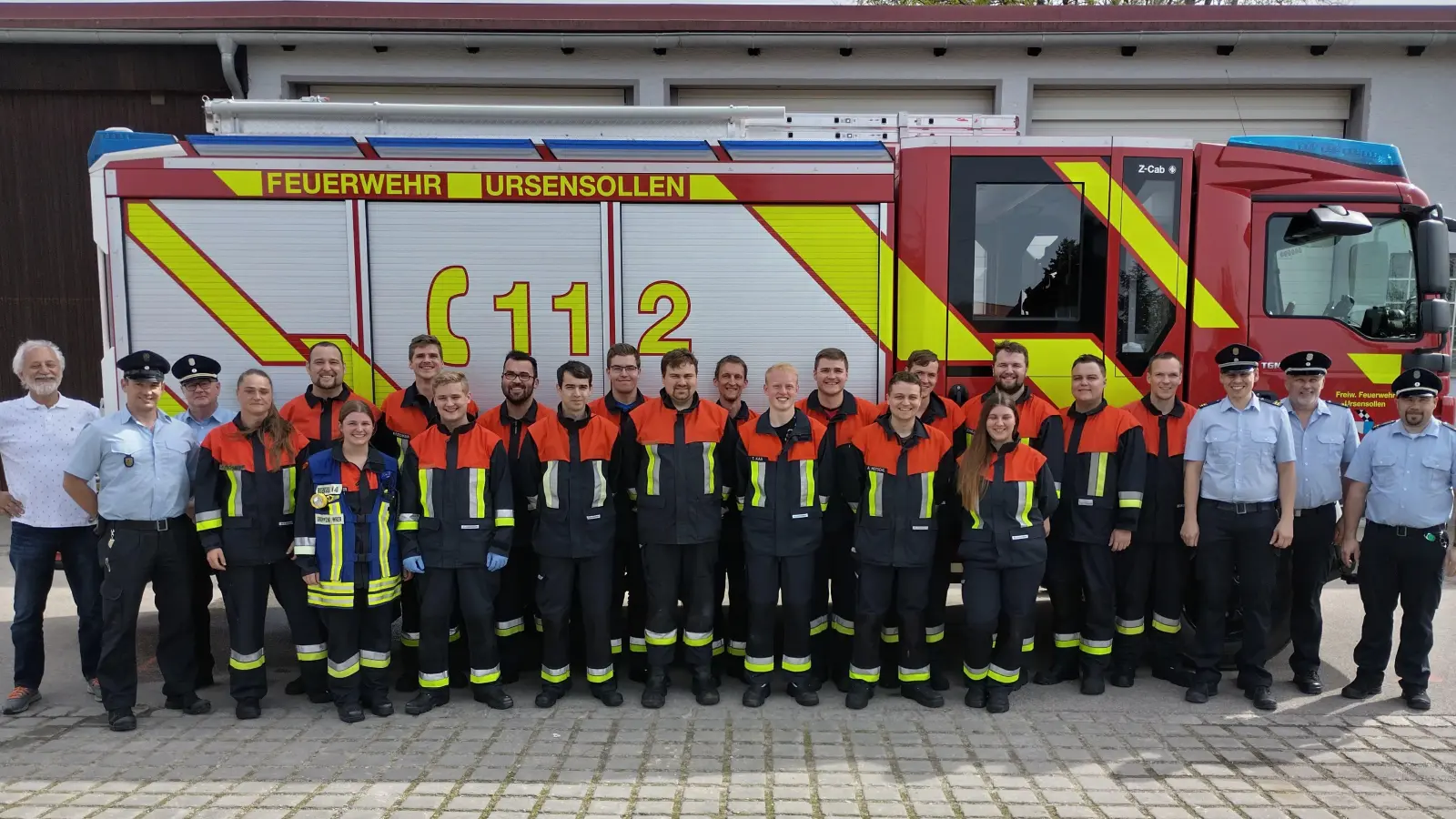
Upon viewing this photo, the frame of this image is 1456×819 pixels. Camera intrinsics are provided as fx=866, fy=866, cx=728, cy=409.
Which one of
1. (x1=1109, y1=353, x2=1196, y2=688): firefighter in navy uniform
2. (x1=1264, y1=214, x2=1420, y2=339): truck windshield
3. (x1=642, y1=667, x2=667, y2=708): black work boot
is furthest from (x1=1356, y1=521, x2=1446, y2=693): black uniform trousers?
(x1=642, y1=667, x2=667, y2=708): black work boot

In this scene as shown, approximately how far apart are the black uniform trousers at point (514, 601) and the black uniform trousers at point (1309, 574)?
160 inches

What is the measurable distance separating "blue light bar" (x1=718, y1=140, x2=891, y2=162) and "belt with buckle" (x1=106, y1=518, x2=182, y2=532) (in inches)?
133

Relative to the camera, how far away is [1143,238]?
476 centimetres

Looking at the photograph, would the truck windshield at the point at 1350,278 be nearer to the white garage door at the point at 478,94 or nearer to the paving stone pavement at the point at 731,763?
the paving stone pavement at the point at 731,763

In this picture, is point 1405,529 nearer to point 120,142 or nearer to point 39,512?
point 39,512

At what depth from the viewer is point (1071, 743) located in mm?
3938

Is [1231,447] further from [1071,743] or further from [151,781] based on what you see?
[151,781]

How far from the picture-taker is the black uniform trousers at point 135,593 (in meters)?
4.06

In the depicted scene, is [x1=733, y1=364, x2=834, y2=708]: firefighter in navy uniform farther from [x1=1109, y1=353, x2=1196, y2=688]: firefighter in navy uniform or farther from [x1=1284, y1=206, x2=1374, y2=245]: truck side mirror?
[x1=1284, y1=206, x2=1374, y2=245]: truck side mirror

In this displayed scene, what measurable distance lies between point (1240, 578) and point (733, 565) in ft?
8.62

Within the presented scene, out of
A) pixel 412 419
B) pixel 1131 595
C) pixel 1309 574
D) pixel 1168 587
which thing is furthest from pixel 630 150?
pixel 1309 574

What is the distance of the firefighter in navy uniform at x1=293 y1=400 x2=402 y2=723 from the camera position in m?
4.07

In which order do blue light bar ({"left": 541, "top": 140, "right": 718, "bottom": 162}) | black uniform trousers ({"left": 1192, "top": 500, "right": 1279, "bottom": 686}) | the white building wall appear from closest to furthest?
black uniform trousers ({"left": 1192, "top": 500, "right": 1279, "bottom": 686}) < blue light bar ({"left": 541, "top": 140, "right": 718, "bottom": 162}) < the white building wall

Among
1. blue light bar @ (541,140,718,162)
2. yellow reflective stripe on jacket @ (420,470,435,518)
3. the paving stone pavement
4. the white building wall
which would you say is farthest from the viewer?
the white building wall
